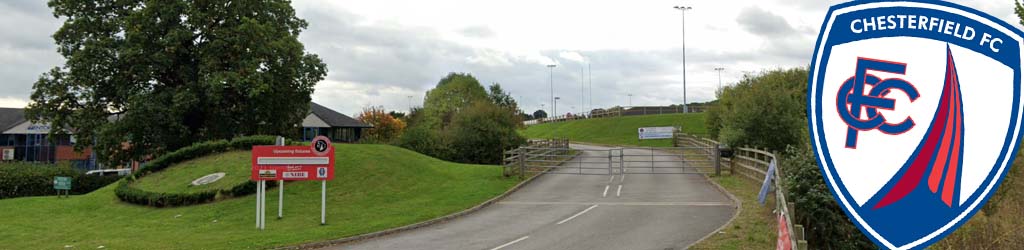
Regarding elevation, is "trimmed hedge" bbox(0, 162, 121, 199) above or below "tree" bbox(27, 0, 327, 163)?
below

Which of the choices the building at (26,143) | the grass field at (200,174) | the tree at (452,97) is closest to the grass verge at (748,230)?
the grass field at (200,174)

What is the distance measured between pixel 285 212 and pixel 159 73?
17897mm

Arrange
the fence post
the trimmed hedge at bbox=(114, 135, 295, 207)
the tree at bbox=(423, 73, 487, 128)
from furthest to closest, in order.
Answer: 1. the tree at bbox=(423, 73, 487, 128)
2. the fence post
3. the trimmed hedge at bbox=(114, 135, 295, 207)

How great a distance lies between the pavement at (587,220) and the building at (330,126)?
41.8 m

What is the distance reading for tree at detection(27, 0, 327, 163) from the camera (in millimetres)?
33062

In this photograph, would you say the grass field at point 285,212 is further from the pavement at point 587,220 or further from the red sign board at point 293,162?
the red sign board at point 293,162

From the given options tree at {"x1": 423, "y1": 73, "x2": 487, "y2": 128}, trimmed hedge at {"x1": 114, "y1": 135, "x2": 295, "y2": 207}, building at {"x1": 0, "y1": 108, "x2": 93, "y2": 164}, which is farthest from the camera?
tree at {"x1": 423, "y1": 73, "x2": 487, "y2": 128}

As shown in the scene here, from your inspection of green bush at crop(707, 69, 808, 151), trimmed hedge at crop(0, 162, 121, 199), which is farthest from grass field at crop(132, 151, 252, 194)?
green bush at crop(707, 69, 808, 151)

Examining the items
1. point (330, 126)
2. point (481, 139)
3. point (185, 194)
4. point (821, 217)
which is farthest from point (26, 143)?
point (821, 217)

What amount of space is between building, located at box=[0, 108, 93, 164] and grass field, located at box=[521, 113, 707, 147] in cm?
4440

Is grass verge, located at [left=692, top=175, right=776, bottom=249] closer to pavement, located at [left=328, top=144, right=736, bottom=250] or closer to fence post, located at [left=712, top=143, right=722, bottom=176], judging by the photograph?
pavement, located at [left=328, top=144, right=736, bottom=250]

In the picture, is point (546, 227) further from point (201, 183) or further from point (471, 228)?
point (201, 183)

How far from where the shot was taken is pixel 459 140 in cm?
Answer: 4606

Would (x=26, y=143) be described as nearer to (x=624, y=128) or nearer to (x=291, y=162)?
(x=291, y=162)
